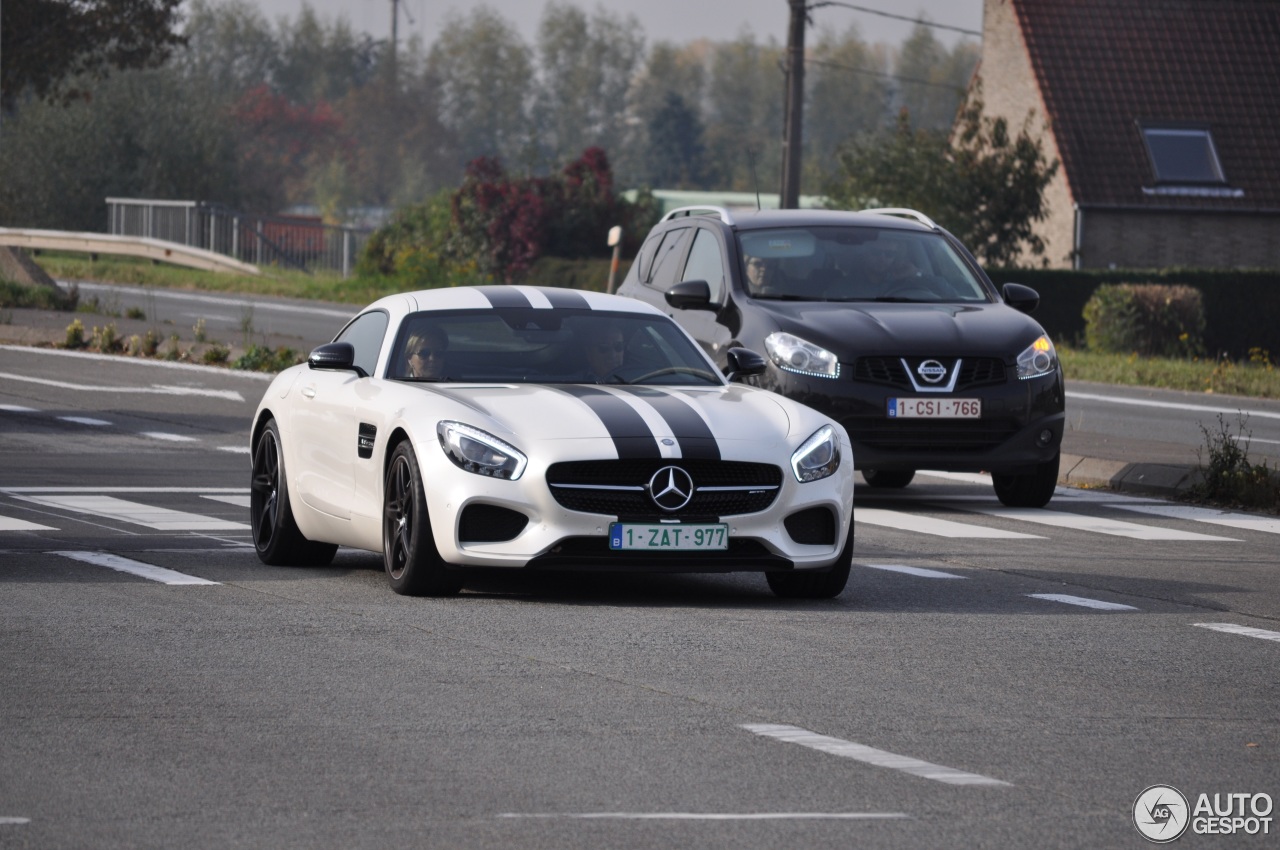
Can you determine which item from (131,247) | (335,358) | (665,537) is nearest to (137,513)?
(335,358)

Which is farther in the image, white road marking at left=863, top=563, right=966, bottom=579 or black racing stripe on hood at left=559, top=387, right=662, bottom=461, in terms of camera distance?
white road marking at left=863, top=563, right=966, bottom=579

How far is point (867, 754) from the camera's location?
260 inches

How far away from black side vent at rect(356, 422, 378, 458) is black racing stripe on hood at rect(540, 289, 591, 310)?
124 cm

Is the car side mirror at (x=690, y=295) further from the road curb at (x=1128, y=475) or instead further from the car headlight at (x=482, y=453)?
the car headlight at (x=482, y=453)

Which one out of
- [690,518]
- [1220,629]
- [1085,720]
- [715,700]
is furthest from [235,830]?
[1220,629]

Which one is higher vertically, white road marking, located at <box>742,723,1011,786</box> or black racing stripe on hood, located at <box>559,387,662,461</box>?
black racing stripe on hood, located at <box>559,387,662,461</box>

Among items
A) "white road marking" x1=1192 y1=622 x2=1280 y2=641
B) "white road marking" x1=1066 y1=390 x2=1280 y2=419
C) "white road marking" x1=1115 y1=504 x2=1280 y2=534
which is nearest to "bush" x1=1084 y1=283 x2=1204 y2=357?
"white road marking" x1=1066 y1=390 x2=1280 y2=419

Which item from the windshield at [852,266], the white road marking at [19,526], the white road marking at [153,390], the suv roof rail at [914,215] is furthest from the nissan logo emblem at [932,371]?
the white road marking at [153,390]

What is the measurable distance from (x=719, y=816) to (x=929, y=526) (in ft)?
26.5

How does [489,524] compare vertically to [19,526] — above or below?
above

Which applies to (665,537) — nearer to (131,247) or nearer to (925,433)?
(925,433)

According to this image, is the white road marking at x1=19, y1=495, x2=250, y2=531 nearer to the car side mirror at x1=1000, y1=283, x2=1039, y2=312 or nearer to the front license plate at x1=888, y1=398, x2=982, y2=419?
the front license plate at x1=888, y1=398, x2=982, y2=419

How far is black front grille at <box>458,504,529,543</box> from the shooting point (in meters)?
9.62

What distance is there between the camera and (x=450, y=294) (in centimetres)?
1136
